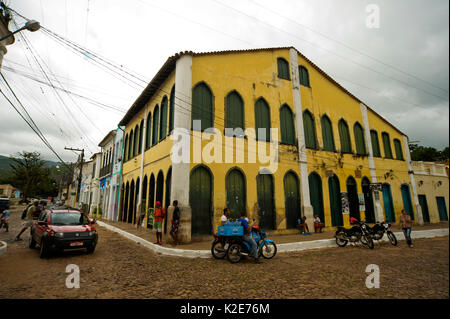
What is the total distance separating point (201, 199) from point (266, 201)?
3770mm

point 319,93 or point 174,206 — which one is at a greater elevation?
point 319,93

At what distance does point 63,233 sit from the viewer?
7.32 metres

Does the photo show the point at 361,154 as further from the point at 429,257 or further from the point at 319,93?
the point at 429,257

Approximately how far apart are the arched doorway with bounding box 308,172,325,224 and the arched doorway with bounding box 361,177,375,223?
14.2 feet

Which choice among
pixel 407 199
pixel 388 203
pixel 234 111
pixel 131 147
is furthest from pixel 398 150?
pixel 131 147

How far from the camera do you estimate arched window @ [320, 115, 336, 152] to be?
51.6ft

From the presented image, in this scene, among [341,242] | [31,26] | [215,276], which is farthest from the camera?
[341,242]

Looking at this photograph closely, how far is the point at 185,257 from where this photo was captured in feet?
25.6

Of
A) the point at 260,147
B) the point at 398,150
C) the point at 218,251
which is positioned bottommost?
the point at 218,251

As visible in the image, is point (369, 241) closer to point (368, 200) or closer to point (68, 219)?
point (368, 200)

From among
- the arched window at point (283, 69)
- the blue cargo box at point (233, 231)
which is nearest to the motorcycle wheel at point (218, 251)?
the blue cargo box at point (233, 231)

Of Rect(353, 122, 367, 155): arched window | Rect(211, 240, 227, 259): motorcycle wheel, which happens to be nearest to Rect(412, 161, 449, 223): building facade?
Rect(353, 122, 367, 155): arched window
